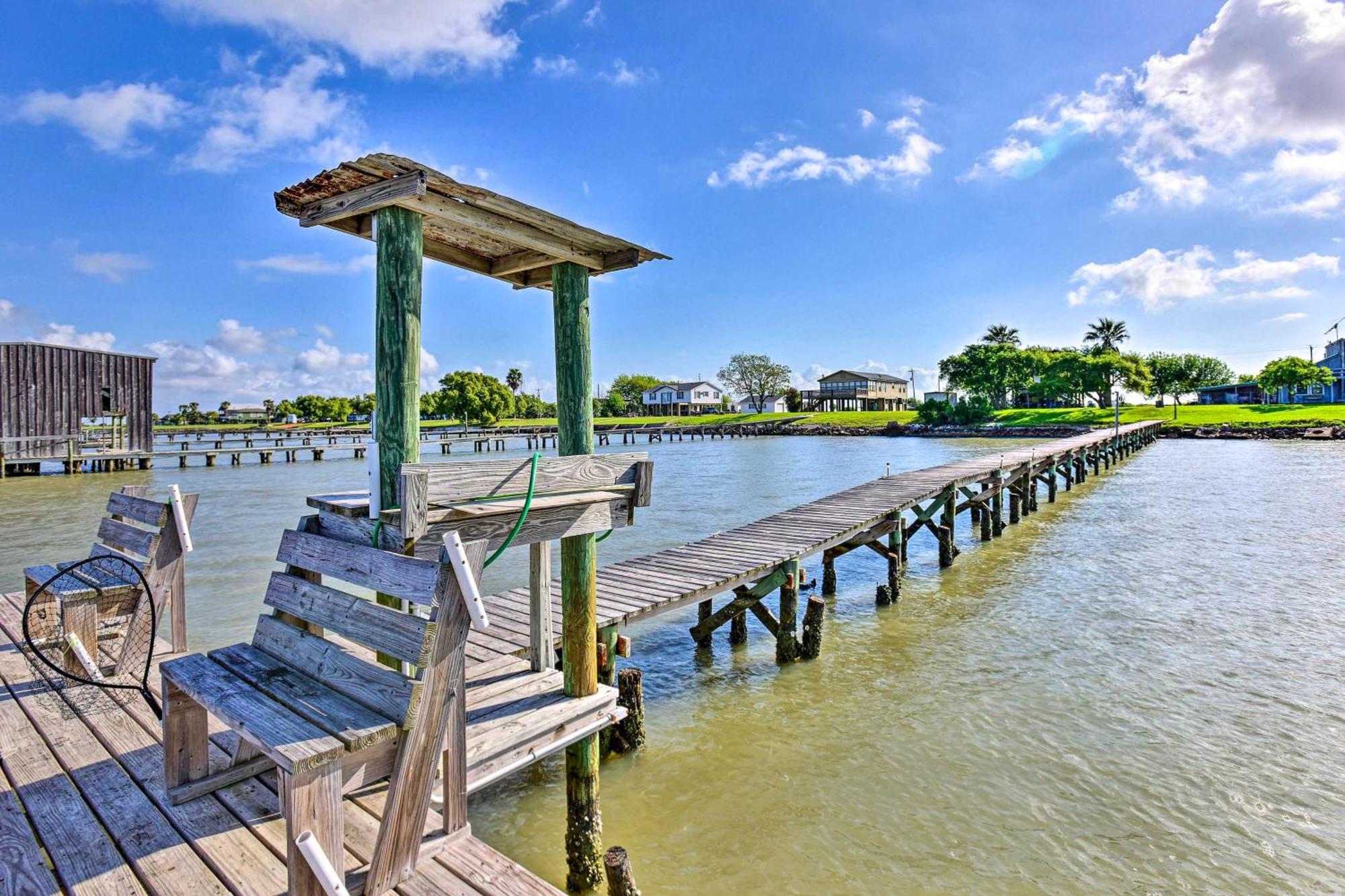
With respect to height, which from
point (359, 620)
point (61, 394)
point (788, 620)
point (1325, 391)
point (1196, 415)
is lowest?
point (788, 620)

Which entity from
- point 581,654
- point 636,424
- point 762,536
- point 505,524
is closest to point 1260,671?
point 762,536

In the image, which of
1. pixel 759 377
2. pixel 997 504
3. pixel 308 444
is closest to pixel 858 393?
pixel 759 377

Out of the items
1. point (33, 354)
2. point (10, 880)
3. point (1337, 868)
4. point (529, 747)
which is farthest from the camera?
point (33, 354)

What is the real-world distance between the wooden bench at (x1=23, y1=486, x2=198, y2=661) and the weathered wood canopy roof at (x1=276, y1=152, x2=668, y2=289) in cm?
220

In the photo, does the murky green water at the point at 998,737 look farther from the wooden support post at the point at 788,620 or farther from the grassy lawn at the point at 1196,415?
the grassy lawn at the point at 1196,415

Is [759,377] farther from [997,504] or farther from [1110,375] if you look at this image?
[997,504]

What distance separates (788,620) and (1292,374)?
90.9 meters

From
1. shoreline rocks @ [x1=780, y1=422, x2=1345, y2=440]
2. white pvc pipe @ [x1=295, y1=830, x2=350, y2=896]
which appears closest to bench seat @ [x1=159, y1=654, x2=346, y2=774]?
white pvc pipe @ [x1=295, y1=830, x2=350, y2=896]

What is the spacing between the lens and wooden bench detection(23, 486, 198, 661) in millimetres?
4746

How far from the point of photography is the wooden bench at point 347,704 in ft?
7.91

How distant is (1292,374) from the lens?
73562 millimetres

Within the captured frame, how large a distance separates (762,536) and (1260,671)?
647 centimetres

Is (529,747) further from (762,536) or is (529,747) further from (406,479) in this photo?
(762,536)

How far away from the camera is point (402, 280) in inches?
140
